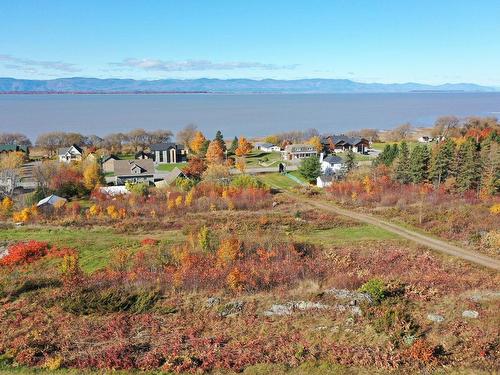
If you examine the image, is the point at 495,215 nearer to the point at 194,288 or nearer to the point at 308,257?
the point at 308,257

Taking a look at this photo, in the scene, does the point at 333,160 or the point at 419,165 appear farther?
the point at 333,160

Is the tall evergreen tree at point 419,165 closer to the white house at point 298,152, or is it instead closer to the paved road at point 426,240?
the paved road at point 426,240

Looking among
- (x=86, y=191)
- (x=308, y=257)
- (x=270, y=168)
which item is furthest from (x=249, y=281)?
(x=270, y=168)

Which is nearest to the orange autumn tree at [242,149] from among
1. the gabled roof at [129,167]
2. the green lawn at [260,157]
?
the green lawn at [260,157]

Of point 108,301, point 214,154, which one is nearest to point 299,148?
point 214,154

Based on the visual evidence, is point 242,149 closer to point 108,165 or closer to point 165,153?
point 165,153

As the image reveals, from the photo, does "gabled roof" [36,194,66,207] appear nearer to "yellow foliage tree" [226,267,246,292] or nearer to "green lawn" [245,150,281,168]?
"yellow foliage tree" [226,267,246,292]

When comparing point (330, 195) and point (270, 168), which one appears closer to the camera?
point (330, 195)
